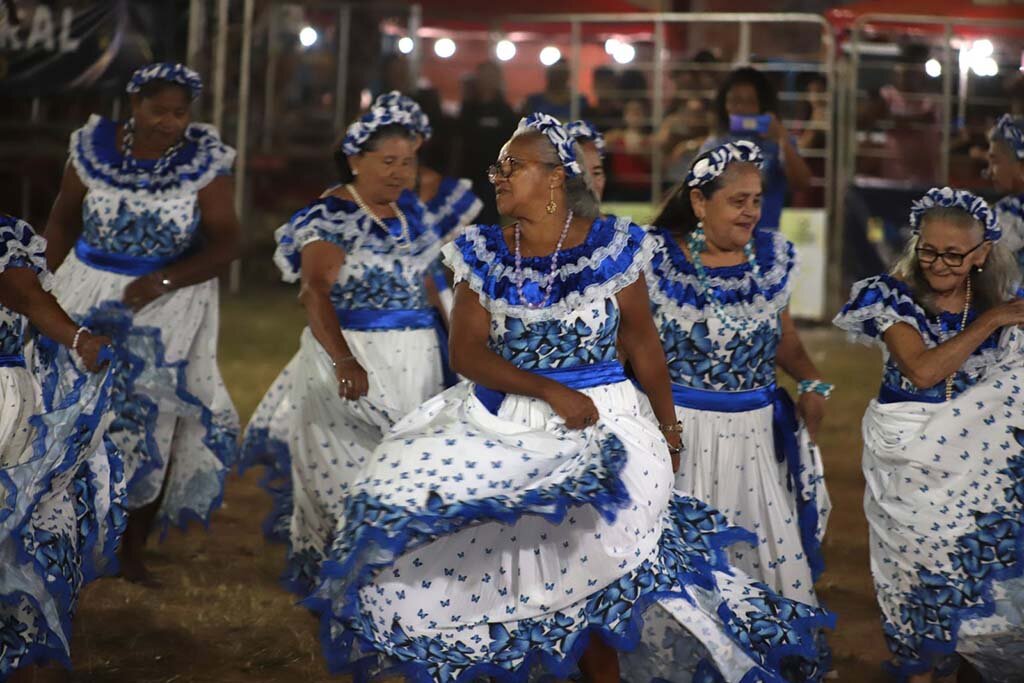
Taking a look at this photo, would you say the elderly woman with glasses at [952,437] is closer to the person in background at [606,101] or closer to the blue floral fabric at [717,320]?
the blue floral fabric at [717,320]

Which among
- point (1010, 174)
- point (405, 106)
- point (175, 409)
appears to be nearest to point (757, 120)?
point (1010, 174)

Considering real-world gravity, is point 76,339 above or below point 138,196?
below

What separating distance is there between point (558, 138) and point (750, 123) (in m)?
3.81

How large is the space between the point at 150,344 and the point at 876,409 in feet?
10.2

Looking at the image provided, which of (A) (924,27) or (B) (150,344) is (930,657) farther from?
(A) (924,27)

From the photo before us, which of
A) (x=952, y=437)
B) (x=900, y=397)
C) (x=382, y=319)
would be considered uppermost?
(x=382, y=319)

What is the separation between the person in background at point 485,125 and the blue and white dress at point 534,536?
10.7m

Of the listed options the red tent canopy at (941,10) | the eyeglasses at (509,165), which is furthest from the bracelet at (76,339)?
the red tent canopy at (941,10)

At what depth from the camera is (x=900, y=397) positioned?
5.06 meters

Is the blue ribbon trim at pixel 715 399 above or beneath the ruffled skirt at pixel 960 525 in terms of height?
above

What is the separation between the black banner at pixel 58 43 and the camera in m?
13.5

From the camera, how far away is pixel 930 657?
495cm

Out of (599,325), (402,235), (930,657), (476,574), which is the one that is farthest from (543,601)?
(402,235)

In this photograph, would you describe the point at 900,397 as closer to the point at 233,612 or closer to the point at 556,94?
the point at 233,612
